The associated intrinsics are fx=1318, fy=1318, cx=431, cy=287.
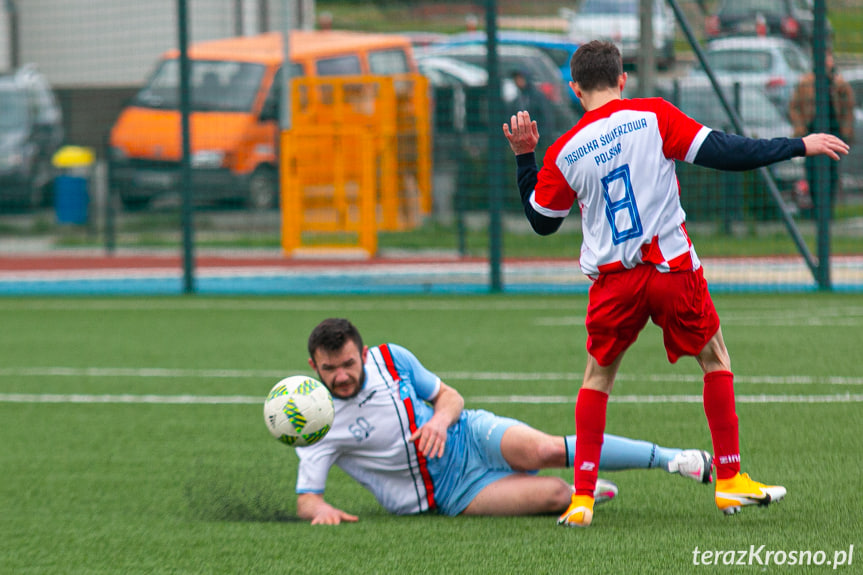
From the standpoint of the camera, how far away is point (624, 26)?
13.8m

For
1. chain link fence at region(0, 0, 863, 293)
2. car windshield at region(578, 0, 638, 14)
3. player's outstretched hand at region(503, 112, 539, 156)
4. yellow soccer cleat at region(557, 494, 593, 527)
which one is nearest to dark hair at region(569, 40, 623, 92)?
player's outstretched hand at region(503, 112, 539, 156)

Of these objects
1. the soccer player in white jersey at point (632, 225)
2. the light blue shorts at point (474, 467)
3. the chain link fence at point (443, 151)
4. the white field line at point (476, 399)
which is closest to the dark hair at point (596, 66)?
the soccer player in white jersey at point (632, 225)

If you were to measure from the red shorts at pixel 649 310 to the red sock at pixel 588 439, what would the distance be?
146 mm

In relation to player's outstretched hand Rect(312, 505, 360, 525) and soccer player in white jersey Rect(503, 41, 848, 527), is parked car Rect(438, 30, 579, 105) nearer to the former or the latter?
soccer player in white jersey Rect(503, 41, 848, 527)

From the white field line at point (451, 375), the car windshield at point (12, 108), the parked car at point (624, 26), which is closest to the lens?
the white field line at point (451, 375)

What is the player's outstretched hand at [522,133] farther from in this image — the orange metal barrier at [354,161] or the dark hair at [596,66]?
the orange metal barrier at [354,161]

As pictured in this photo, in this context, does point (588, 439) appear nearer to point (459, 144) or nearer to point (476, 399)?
point (476, 399)

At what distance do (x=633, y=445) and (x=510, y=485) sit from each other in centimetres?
49

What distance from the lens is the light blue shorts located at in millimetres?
5027

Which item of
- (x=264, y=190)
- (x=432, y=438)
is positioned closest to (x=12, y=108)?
(x=264, y=190)

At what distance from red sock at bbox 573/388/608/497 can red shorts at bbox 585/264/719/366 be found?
0.48 feet

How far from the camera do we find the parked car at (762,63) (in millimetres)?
12773

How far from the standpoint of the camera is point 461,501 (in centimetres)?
503

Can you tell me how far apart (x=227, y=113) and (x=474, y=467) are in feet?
34.5
